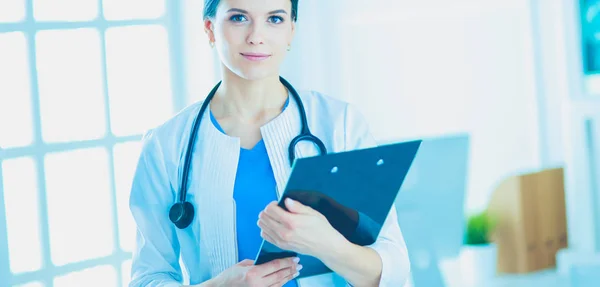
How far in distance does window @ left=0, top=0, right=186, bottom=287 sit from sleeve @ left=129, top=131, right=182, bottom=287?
654 mm

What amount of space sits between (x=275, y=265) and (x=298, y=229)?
0.12 meters

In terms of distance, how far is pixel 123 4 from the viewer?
2.38 metres

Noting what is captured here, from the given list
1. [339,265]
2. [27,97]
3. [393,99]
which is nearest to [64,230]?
[27,97]

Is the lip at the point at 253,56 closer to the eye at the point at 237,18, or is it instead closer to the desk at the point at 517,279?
the eye at the point at 237,18

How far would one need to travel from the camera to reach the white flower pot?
9.23 ft

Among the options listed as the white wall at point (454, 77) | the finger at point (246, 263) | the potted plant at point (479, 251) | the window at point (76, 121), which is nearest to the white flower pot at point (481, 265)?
the potted plant at point (479, 251)

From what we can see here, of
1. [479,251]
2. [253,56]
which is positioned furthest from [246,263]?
[479,251]

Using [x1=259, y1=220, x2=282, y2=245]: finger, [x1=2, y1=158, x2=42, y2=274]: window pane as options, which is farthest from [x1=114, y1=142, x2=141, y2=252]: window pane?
[x1=259, y1=220, x2=282, y2=245]: finger

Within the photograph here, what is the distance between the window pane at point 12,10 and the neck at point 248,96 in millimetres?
880

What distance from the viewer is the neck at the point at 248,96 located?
141 centimetres

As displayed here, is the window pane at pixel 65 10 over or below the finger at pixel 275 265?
over

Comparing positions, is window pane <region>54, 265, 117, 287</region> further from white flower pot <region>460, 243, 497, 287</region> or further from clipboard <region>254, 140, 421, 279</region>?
white flower pot <region>460, 243, 497, 287</region>

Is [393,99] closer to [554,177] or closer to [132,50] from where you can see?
[554,177]

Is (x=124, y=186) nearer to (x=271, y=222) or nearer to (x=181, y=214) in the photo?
(x=181, y=214)
